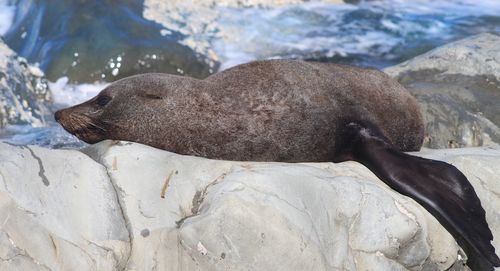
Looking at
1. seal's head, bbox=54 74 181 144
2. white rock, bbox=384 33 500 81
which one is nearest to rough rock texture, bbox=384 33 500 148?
white rock, bbox=384 33 500 81

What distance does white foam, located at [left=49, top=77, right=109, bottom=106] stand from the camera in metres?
10.1

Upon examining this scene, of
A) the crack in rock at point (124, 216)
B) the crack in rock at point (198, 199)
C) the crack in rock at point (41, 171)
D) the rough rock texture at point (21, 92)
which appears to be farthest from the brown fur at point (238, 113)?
the rough rock texture at point (21, 92)

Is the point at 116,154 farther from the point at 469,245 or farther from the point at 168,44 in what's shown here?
the point at 168,44

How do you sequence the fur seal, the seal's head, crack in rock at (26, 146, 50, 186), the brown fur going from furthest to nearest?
the seal's head, the brown fur, the fur seal, crack in rock at (26, 146, 50, 186)

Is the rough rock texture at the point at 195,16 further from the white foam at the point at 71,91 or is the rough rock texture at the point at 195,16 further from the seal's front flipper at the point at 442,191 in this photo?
the seal's front flipper at the point at 442,191

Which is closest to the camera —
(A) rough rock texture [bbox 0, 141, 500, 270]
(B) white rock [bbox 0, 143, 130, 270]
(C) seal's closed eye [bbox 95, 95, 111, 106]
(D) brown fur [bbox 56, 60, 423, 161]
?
(B) white rock [bbox 0, 143, 130, 270]

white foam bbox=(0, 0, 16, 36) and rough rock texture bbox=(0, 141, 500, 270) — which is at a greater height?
rough rock texture bbox=(0, 141, 500, 270)

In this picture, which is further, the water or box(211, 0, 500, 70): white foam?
box(211, 0, 500, 70): white foam

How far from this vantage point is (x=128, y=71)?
424 inches

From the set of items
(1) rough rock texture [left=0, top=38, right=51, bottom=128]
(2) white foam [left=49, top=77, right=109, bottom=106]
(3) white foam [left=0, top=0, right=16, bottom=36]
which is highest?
(1) rough rock texture [left=0, top=38, right=51, bottom=128]

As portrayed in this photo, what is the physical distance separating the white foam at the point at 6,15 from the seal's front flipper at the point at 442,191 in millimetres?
7939

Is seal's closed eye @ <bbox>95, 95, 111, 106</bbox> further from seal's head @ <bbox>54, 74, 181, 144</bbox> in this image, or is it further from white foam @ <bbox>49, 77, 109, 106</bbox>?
white foam @ <bbox>49, 77, 109, 106</bbox>

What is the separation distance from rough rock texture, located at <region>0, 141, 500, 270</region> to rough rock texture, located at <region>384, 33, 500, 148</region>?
78.3 inches

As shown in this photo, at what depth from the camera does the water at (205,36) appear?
10906 mm
